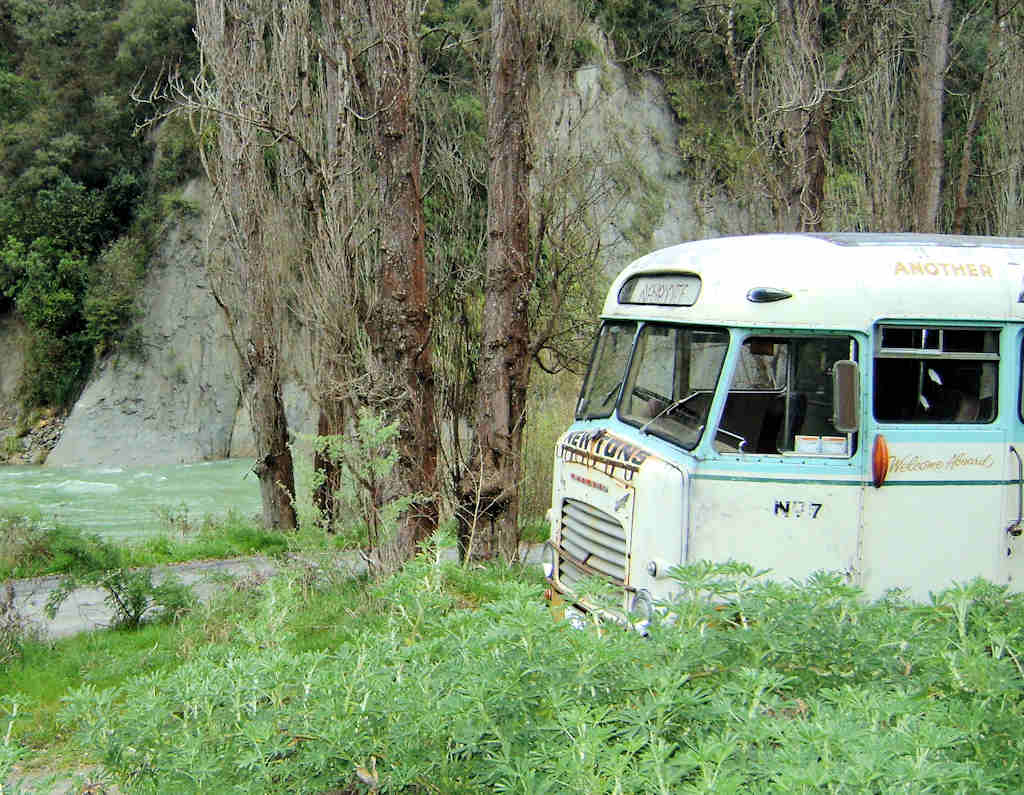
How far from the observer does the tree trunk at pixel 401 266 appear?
10727 mm

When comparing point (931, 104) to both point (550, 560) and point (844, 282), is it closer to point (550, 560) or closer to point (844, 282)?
point (844, 282)

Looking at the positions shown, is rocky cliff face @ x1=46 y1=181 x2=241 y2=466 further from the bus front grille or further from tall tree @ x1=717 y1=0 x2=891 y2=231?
the bus front grille

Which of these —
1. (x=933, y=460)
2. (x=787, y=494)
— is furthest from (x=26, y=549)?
(x=933, y=460)

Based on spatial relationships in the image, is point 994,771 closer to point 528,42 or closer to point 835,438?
point 835,438

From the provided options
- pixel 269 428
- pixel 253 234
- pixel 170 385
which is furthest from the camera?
pixel 170 385

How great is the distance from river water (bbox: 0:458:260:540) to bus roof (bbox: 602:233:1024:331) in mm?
14759

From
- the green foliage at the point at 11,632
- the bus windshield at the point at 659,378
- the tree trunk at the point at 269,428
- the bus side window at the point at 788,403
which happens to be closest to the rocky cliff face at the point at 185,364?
the tree trunk at the point at 269,428

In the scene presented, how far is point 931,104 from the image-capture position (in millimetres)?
18109

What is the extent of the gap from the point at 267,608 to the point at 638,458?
304cm

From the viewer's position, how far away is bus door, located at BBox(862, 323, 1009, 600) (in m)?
6.80

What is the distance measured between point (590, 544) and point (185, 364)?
3157 centimetres

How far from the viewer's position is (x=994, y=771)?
8.83 ft

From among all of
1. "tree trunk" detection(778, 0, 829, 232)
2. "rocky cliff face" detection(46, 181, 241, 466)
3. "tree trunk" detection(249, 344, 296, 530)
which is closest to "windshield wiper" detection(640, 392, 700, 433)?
"tree trunk" detection(778, 0, 829, 232)

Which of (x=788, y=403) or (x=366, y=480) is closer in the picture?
(x=788, y=403)
